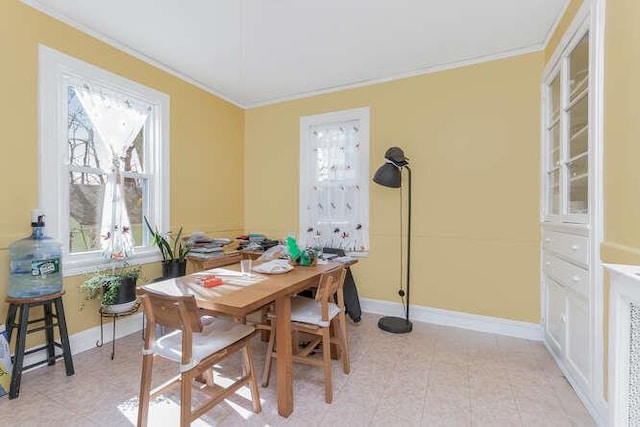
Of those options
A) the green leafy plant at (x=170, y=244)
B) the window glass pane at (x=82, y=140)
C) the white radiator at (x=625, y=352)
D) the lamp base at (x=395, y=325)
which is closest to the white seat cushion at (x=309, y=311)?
the lamp base at (x=395, y=325)

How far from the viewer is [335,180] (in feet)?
11.8

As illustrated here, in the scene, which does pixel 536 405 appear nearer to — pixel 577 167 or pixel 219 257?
pixel 577 167

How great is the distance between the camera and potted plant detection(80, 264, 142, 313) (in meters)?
2.36

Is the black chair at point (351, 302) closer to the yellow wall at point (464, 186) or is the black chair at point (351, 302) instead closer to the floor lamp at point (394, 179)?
the floor lamp at point (394, 179)

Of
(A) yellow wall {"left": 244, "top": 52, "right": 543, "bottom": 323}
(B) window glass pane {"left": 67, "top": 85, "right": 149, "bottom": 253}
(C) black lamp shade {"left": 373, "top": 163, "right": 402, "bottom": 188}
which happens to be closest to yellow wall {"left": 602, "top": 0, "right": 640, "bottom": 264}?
(A) yellow wall {"left": 244, "top": 52, "right": 543, "bottom": 323}

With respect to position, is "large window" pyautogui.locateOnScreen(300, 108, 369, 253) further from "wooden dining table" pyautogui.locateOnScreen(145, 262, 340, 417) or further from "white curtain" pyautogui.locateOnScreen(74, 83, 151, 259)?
"white curtain" pyautogui.locateOnScreen(74, 83, 151, 259)

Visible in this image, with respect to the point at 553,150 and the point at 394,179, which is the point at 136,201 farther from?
the point at 553,150

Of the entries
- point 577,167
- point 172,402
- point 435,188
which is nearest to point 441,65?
point 435,188

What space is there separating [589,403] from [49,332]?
3.63 m

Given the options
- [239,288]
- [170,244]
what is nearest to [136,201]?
[170,244]

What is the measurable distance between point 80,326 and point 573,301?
3.70 meters

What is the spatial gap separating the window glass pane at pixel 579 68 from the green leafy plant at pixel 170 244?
3.52 metres

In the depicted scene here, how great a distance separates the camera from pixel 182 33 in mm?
2500

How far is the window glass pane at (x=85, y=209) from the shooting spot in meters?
2.45
